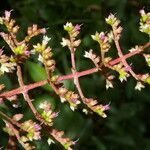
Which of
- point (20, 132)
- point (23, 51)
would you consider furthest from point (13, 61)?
point (20, 132)

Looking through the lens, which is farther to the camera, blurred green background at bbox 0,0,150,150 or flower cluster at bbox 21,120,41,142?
blurred green background at bbox 0,0,150,150

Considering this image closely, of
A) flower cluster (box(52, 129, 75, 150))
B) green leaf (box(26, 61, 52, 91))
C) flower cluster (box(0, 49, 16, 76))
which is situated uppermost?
green leaf (box(26, 61, 52, 91))

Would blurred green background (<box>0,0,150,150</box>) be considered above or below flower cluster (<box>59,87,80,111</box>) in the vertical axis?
above

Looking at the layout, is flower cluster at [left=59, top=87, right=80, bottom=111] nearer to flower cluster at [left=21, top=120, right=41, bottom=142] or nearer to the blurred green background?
flower cluster at [left=21, top=120, right=41, bottom=142]

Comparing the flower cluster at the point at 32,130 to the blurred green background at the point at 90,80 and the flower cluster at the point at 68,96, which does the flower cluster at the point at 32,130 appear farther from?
the blurred green background at the point at 90,80

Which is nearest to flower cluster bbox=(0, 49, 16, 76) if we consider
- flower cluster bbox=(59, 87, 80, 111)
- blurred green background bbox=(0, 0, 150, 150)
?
flower cluster bbox=(59, 87, 80, 111)

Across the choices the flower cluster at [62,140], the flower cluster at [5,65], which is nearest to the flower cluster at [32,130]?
the flower cluster at [62,140]

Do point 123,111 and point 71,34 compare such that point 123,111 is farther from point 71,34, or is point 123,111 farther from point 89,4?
point 71,34

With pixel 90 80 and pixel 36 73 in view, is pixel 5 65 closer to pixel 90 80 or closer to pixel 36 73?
pixel 36 73
